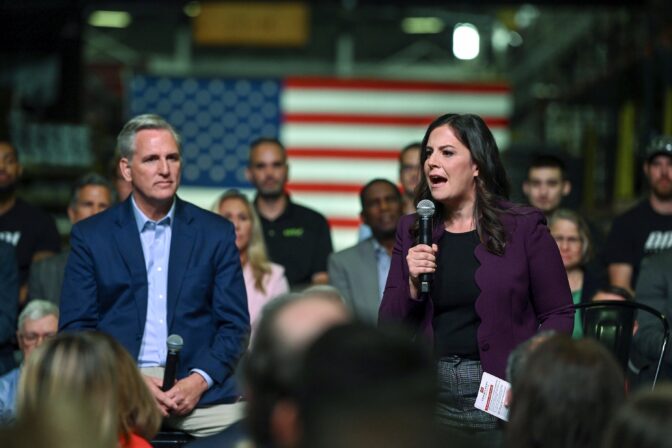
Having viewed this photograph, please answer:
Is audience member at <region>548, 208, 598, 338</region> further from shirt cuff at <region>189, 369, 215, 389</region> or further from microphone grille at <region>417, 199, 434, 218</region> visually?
microphone grille at <region>417, 199, 434, 218</region>

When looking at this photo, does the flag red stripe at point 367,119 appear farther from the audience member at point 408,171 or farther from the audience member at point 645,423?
the audience member at point 645,423

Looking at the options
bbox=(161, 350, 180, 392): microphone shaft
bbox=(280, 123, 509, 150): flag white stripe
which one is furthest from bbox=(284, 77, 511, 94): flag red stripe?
bbox=(161, 350, 180, 392): microphone shaft

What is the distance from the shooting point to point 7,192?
8430 mm

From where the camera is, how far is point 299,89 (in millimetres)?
13773

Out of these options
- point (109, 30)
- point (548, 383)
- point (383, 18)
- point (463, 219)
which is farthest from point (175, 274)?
point (109, 30)

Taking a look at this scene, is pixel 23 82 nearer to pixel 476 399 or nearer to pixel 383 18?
pixel 476 399

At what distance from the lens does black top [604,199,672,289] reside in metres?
7.80

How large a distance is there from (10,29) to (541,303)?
978 cm

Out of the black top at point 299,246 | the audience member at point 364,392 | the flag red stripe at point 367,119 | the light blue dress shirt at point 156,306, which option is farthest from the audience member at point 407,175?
the audience member at point 364,392

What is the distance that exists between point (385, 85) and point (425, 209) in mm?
9352

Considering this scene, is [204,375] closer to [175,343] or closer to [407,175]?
[175,343]

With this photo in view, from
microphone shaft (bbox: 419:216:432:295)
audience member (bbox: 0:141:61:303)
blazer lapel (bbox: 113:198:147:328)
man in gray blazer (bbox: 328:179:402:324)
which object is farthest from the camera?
audience member (bbox: 0:141:61:303)

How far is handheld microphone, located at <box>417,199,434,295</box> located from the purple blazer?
0.48 ft

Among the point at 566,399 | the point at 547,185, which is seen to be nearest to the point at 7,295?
the point at 547,185
